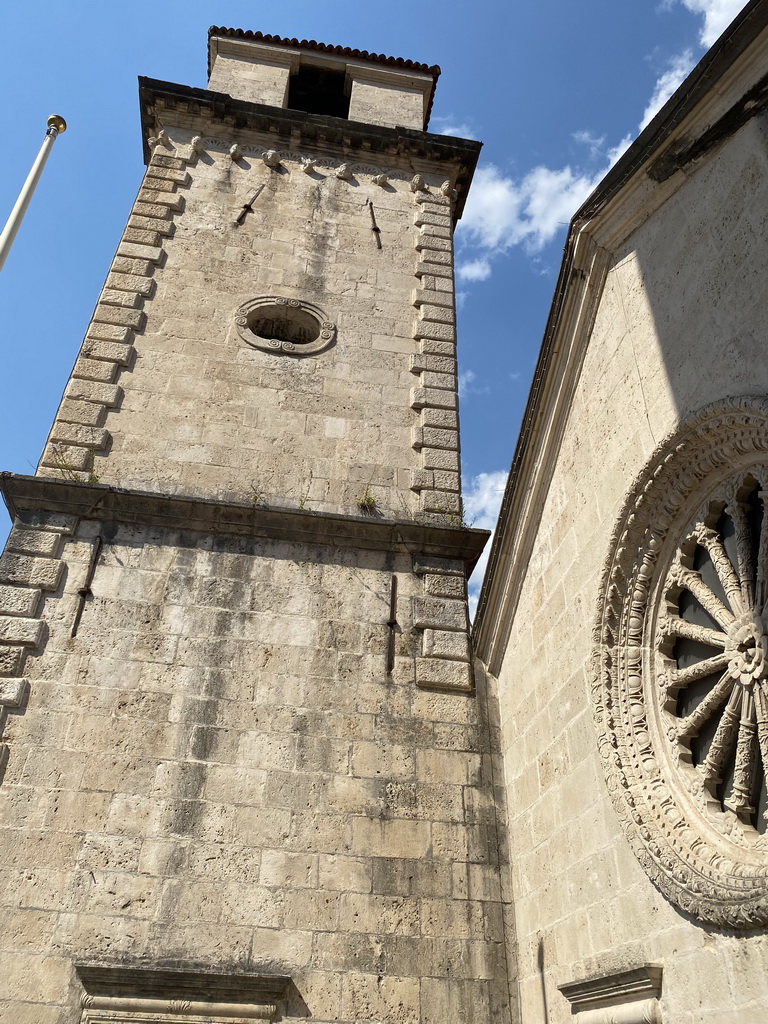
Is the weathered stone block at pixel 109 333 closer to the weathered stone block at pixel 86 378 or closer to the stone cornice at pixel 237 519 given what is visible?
the weathered stone block at pixel 86 378

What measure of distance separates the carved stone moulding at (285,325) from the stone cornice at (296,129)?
3.44m

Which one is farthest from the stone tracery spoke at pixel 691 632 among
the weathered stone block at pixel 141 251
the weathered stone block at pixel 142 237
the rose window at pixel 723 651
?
the weathered stone block at pixel 142 237

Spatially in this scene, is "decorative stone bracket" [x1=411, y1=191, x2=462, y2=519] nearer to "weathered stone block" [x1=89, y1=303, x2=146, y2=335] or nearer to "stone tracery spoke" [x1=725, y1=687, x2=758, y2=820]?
"weathered stone block" [x1=89, y1=303, x2=146, y2=335]

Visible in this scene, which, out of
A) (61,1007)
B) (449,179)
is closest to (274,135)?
(449,179)

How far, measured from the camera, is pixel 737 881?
3.51 m

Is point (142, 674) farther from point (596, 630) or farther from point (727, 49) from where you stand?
point (727, 49)

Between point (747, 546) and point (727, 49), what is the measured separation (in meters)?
2.79

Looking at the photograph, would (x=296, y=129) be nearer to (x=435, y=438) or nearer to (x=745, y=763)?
(x=435, y=438)

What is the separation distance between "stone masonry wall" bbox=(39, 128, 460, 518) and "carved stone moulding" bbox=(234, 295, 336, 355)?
0.35ft

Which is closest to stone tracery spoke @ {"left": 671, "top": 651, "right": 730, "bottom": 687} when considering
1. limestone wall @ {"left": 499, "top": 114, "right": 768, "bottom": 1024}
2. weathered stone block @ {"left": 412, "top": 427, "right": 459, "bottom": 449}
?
limestone wall @ {"left": 499, "top": 114, "right": 768, "bottom": 1024}

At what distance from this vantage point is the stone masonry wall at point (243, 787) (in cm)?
549

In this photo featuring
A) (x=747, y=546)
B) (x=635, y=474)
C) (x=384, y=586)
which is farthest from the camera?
(x=384, y=586)

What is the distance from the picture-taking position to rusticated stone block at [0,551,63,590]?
6.85 m

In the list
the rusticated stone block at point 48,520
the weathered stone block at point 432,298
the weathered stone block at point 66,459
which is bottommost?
the rusticated stone block at point 48,520
